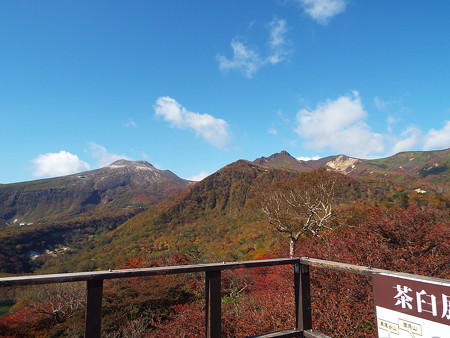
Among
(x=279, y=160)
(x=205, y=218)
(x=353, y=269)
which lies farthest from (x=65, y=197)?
(x=353, y=269)

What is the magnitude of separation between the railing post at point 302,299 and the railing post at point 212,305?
0.81m

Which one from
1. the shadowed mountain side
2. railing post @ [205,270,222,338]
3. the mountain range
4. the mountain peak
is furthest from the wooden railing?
the mountain peak

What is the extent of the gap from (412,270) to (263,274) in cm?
656

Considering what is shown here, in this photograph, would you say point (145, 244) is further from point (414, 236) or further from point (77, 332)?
point (414, 236)

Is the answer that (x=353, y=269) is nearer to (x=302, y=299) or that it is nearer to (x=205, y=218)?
(x=302, y=299)

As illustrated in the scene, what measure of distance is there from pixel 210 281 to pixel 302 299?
3.05 ft

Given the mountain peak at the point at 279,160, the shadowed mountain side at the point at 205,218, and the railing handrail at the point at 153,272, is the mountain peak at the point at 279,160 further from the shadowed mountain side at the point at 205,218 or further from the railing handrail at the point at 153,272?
the railing handrail at the point at 153,272

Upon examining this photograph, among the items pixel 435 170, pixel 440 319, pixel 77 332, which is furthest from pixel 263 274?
pixel 435 170

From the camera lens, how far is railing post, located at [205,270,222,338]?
2166 mm

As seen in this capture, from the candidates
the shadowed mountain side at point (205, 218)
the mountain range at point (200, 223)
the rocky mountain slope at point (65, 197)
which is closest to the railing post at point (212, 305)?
the mountain range at point (200, 223)

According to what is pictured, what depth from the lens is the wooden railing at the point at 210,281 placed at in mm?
1759

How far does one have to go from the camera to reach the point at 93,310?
1.85 metres

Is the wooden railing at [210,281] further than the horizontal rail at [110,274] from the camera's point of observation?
Yes

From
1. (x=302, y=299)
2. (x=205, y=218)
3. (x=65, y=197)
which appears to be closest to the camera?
(x=302, y=299)
